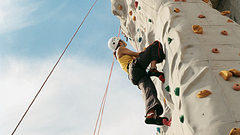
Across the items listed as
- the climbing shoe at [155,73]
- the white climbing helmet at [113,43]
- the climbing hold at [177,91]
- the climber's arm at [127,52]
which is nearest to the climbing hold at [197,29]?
the climbing shoe at [155,73]

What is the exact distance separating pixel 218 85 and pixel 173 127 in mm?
1848

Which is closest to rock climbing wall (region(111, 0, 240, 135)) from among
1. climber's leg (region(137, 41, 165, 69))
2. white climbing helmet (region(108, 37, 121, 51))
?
climber's leg (region(137, 41, 165, 69))

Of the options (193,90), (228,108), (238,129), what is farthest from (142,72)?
(238,129)

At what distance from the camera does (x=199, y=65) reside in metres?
3.19

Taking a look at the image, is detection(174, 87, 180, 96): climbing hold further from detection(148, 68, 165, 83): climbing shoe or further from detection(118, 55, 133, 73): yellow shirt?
detection(118, 55, 133, 73): yellow shirt

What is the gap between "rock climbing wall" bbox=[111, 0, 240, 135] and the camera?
266 centimetres

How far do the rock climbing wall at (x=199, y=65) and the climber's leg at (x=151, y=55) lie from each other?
0.15m

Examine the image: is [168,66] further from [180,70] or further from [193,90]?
[193,90]

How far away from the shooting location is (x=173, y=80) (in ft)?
11.5

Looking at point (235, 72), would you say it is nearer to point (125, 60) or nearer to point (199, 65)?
point (199, 65)

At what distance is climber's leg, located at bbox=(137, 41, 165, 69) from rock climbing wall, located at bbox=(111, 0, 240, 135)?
0.15 m

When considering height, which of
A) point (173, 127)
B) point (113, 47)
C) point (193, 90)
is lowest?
point (173, 127)

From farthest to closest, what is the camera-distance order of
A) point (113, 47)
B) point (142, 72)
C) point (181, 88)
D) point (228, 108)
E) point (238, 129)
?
point (113, 47)
point (142, 72)
point (181, 88)
point (228, 108)
point (238, 129)

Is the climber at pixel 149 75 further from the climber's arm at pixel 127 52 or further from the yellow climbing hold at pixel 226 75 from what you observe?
the yellow climbing hold at pixel 226 75
